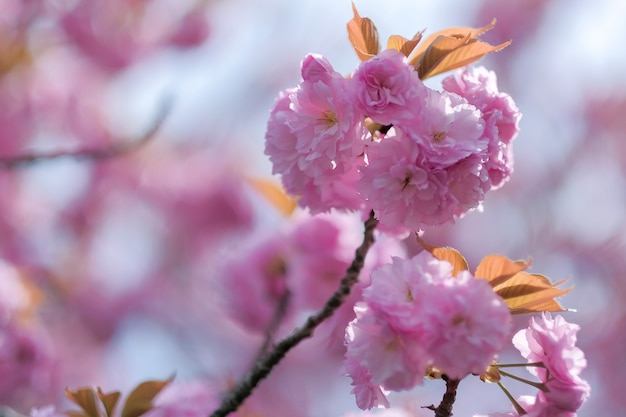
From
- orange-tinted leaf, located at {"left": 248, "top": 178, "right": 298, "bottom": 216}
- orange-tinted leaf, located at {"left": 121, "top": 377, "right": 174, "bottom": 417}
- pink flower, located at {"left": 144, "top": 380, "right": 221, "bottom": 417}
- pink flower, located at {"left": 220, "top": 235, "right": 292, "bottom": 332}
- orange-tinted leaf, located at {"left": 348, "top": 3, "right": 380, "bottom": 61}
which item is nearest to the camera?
orange-tinted leaf, located at {"left": 348, "top": 3, "right": 380, "bottom": 61}

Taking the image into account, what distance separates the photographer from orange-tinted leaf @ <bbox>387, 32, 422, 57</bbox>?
93 cm

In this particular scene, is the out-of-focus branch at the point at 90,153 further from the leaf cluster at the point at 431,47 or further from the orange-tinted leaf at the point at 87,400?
the leaf cluster at the point at 431,47

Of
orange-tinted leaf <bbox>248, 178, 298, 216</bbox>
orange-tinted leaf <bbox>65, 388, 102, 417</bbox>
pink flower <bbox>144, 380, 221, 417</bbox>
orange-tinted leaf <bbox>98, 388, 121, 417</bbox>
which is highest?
orange-tinted leaf <bbox>248, 178, 298, 216</bbox>

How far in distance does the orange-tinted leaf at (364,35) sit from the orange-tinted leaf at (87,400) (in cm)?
64

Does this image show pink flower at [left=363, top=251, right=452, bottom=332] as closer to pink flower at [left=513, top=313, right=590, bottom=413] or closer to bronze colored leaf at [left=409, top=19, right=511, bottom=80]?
pink flower at [left=513, top=313, right=590, bottom=413]

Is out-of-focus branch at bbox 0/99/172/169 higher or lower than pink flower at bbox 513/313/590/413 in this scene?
higher

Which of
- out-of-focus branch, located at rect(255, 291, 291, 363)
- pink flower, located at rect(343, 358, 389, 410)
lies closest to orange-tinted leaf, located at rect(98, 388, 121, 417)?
out-of-focus branch, located at rect(255, 291, 291, 363)

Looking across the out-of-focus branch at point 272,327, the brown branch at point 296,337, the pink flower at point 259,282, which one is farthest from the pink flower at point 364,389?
the pink flower at point 259,282

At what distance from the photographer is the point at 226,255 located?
2197 mm

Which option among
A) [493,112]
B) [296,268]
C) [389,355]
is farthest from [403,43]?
[296,268]

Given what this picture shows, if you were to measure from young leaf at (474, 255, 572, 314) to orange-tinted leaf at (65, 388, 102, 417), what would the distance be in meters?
0.60

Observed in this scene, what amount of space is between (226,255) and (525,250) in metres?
2.15

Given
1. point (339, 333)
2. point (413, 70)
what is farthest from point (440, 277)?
point (339, 333)

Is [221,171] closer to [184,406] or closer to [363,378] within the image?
[184,406]
